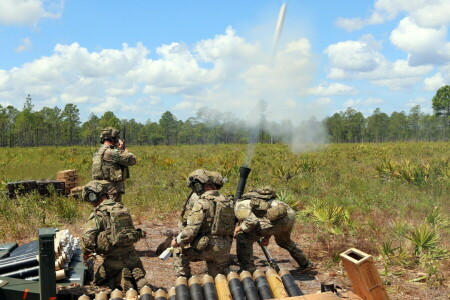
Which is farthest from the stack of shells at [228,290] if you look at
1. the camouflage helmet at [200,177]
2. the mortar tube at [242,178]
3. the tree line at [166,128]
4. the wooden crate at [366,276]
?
the tree line at [166,128]

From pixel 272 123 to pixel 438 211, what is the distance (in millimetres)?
4837

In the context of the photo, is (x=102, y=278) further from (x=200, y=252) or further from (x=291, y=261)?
(x=291, y=261)

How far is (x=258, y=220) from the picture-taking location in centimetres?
640

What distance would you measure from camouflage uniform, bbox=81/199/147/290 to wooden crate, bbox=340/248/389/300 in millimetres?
3266

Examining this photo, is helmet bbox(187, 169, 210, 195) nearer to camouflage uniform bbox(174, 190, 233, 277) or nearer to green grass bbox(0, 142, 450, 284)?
camouflage uniform bbox(174, 190, 233, 277)

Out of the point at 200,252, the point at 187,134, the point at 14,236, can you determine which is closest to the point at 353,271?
the point at 200,252

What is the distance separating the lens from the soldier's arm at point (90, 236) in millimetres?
5148

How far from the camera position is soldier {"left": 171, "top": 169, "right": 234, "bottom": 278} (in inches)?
220

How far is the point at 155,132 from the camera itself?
10831 centimetres

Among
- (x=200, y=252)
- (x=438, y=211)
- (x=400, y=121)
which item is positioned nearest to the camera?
(x=200, y=252)

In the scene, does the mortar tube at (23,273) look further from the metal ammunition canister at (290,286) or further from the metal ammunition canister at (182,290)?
the metal ammunition canister at (290,286)

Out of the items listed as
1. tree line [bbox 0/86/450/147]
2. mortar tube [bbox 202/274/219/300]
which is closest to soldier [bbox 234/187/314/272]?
mortar tube [bbox 202/274/219/300]

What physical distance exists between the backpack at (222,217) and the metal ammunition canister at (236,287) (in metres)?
2.03

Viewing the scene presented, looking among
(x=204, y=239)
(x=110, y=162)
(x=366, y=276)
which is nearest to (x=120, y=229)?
(x=204, y=239)
